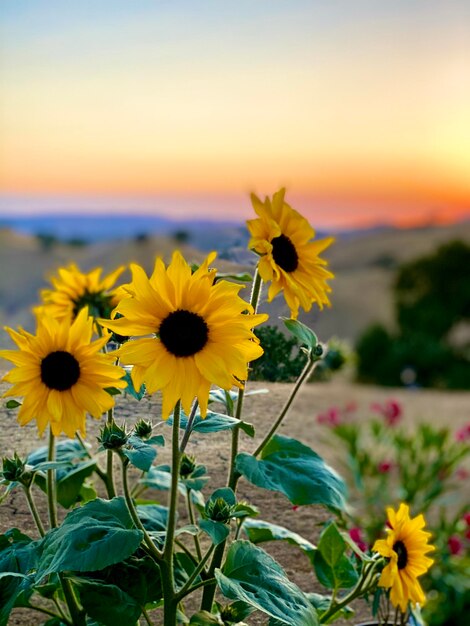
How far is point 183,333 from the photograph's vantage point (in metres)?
0.92

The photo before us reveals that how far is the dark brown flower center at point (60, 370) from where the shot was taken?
1019mm

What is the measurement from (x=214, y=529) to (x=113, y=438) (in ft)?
0.50

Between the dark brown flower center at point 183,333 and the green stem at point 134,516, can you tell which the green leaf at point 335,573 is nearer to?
the green stem at point 134,516

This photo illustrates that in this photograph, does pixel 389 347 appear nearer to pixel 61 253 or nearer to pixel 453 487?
pixel 453 487

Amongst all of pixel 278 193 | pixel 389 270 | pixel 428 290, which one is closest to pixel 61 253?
pixel 389 270

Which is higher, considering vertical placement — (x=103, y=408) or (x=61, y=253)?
(x=103, y=408)

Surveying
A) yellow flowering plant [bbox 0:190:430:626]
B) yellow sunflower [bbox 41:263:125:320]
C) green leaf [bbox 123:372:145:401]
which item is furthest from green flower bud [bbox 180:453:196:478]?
yellow sunflower [bbox 41:263:125:320]

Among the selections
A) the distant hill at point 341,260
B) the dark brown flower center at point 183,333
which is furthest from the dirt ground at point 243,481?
the distant hill at point 341,260

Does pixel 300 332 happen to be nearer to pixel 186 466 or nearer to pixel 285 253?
pixel 285 253

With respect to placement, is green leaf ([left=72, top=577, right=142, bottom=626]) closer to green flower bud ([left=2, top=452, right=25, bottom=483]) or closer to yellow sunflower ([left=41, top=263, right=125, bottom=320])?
green flower bud ([left=2, top=452, right=25, bottom=483])

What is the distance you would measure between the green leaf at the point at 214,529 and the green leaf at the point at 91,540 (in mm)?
71

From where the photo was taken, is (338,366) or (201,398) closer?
(201,398)

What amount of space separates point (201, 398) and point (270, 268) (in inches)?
7.8

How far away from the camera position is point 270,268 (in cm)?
103
